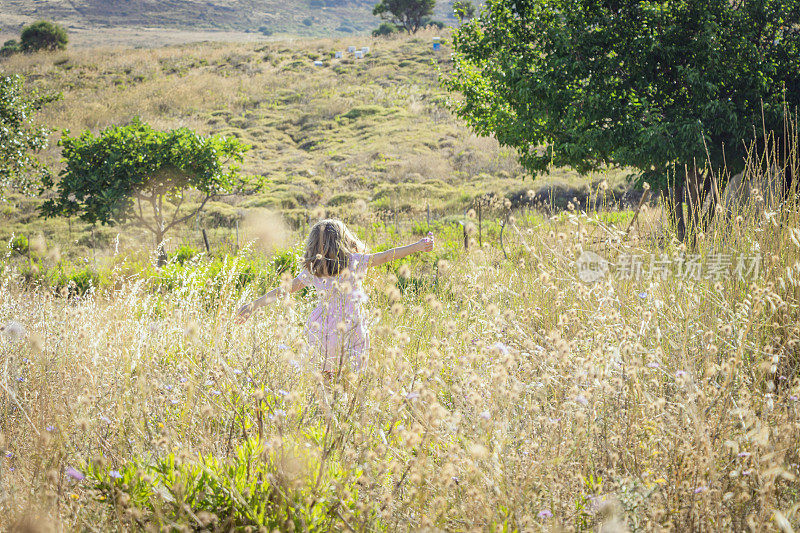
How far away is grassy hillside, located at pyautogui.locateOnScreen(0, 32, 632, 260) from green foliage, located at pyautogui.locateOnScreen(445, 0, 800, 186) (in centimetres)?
345

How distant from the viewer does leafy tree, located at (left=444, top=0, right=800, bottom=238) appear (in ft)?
21.6

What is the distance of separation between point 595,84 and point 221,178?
6.51m

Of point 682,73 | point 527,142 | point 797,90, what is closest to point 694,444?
point 682,73

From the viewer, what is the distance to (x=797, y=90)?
6.68 meters

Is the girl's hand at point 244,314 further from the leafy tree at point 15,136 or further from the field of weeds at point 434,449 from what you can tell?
the leafy tree at point 15,136

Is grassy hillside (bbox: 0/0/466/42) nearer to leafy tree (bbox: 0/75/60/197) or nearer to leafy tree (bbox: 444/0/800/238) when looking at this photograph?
leafy tree (bbox: 0/75/60/197)

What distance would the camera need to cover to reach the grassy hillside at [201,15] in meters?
63.2

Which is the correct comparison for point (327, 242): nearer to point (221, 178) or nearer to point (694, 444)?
point (694, 444)

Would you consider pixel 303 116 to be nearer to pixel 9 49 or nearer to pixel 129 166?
pixel 129 166

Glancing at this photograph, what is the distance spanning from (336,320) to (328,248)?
75 centimetres

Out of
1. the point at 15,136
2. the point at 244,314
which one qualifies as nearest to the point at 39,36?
the point at 15,136

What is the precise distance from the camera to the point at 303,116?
23.7 meters

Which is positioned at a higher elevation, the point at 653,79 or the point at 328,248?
the point at 653,79

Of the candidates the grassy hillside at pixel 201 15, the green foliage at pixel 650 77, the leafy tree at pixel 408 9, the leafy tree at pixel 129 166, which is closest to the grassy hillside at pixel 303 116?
the leafy tree at pixel 129 166
